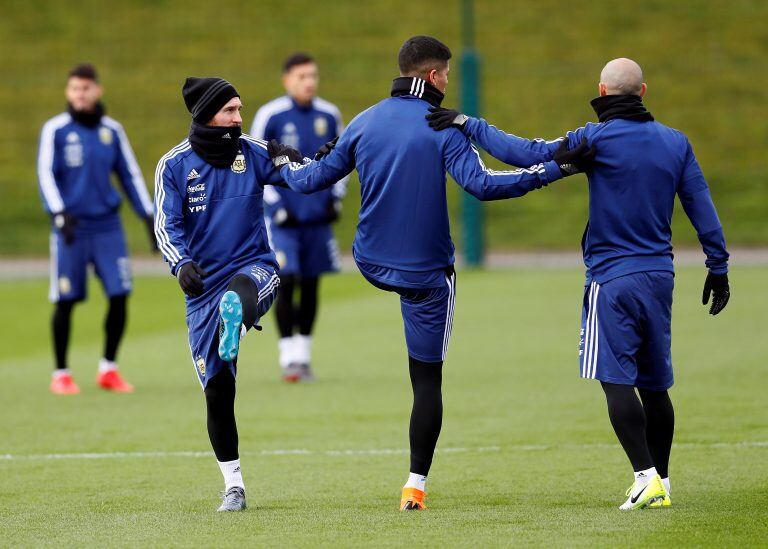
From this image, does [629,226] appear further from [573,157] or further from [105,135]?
[105,135]

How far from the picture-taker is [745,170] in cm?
2514

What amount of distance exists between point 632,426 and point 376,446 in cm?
239

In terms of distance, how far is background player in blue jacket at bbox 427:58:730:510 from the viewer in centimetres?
622

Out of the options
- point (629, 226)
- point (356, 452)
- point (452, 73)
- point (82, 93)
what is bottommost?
point (356, 452)

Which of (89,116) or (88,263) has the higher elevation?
(89,116)

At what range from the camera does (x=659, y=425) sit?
657cm

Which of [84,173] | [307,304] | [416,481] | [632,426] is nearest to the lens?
[632,426]

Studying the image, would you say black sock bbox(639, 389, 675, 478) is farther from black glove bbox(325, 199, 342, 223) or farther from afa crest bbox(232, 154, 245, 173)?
black glove bbox(325, 199, 342, 223)

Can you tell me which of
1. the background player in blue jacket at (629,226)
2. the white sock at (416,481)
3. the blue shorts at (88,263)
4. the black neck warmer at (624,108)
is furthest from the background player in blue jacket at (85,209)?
the black neck warmer at (624,108)

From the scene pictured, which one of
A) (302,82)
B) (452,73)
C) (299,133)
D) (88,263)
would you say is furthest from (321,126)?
(452,73)

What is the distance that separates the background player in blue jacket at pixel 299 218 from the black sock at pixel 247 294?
4.63 meters

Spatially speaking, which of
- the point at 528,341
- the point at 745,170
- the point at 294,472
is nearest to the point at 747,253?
the point at 745,170

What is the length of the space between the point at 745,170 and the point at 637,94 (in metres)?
19.5

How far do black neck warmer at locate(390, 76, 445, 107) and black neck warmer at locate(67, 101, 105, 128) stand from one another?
187 inches
